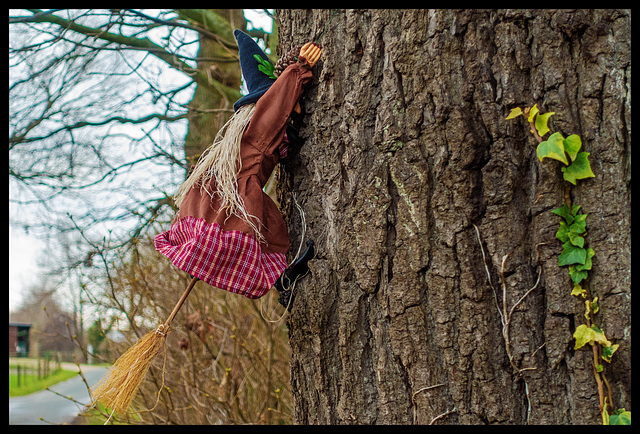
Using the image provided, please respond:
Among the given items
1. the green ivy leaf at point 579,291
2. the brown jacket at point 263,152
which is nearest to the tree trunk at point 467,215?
the green ivy leaf at point 579,291

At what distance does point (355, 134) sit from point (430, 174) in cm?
25

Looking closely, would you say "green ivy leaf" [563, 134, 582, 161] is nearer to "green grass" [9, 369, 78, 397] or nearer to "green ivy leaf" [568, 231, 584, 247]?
"green ivy leaf" [568, 231, 584, 247]

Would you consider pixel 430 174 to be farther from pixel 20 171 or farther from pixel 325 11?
pixel 20 171

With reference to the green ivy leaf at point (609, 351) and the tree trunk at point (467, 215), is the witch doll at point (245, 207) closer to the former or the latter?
the tree trunk at point (467, 215)

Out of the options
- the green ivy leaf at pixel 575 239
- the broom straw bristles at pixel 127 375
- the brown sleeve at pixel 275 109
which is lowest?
the broom straw bristles at pixel 127 375

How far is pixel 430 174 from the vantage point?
126 cm

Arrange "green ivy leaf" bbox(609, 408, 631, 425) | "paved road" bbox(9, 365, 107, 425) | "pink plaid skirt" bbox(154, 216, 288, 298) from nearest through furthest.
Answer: "green ivy leaf" bbox(609, 408, 631, 425) < "pink plaid skirt" bbox(154, 216, 288, 298) < "paved road" bbox(9, 365, 107, 425)

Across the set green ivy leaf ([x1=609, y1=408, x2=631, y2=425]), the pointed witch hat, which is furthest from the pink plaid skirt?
green ivy leaf ([x1=609, y1=408, x2=631, y2=425])

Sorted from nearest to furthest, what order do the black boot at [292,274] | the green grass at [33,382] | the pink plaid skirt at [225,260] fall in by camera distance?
the pink plaid skirt at [225,260]
the black boot at [292,274]
the green grass at [33,382]

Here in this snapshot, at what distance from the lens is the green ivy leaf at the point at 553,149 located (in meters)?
1.11

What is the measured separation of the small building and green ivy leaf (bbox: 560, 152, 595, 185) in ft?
15.5

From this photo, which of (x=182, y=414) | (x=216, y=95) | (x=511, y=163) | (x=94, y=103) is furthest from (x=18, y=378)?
(x=511, y=163)

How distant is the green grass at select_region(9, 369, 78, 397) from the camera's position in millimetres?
4324

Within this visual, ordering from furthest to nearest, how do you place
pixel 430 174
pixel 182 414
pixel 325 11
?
pixel 182 414, pixel 325 11, pixel 430 174
